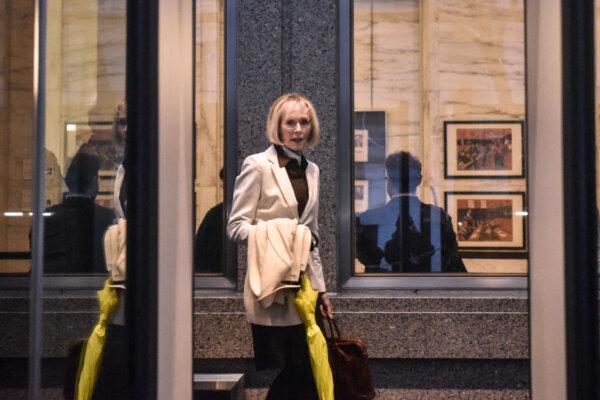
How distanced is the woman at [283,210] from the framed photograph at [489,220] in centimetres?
188

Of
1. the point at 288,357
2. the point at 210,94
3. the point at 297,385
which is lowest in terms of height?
the point at 297,385

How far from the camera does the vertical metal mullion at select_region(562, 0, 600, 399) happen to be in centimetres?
201

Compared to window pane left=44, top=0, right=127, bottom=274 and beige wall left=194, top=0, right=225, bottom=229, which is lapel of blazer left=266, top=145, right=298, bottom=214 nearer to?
beige wall left=194, top=0, right=225, bottom=229

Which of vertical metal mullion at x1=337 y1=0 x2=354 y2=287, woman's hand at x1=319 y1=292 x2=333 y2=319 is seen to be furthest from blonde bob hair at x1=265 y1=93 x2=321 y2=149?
vertical metal mullion at x1=337 y1=0 x2=354 y2=287

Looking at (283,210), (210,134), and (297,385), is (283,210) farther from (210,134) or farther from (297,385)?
(210,134)

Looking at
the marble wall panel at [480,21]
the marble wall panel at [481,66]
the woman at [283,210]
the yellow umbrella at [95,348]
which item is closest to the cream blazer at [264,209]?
the woman at [283,210]

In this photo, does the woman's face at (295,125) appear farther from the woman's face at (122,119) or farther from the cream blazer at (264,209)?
the woman's face at (122,119)

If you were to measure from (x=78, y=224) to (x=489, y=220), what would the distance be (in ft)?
14.3

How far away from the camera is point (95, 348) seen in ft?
7.37

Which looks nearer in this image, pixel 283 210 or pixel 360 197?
pixel 283 210

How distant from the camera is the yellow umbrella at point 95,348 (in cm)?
221

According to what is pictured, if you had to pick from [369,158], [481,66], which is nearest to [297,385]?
[369,158]

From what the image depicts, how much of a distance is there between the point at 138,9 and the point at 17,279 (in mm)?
710

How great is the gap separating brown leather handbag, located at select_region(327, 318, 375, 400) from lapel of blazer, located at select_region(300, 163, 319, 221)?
2.09 feet
